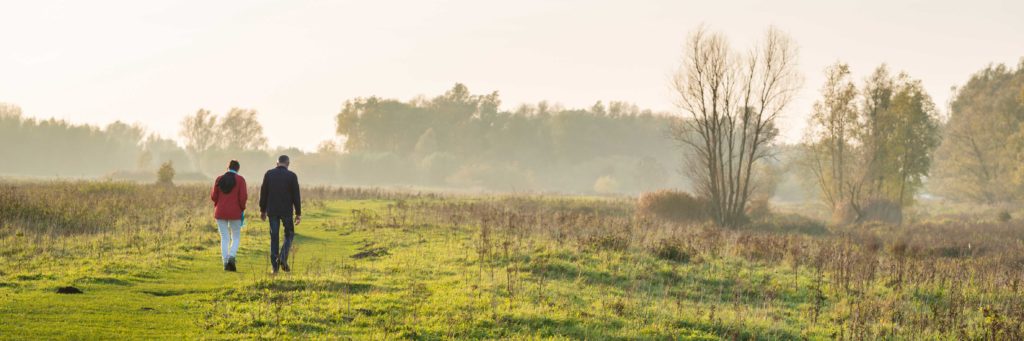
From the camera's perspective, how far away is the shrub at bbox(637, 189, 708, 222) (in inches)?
1532

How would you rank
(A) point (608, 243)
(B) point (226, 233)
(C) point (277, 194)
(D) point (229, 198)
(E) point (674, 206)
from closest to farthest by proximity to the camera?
(C) point (277, 194)
(D) point (229, 198)
(B) point (226, 233)
(A) point (608, 243)
(E) point (674, 206)

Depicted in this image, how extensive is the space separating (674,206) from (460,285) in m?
27.7

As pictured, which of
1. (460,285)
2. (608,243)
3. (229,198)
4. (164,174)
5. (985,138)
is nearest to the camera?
(460,285)

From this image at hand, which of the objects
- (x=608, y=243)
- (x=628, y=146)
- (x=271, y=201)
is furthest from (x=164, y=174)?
(x=628, y=146)

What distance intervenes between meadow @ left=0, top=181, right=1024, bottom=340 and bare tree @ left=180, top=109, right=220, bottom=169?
101713 mm

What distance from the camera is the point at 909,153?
4938 cm

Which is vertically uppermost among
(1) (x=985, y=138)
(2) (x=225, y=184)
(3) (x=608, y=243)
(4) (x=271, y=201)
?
(1) (x=985, y=138)

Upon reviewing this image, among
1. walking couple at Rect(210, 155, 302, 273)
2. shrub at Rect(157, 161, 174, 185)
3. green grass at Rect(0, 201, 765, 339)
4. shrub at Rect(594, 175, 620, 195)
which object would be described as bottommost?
green grass at Rect(0, 201, 765, 339)

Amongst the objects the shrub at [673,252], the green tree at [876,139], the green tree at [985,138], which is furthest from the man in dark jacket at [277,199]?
the green tree at [985,138]

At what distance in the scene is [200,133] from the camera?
4761 inches

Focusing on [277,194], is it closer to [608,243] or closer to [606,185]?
[608,243]

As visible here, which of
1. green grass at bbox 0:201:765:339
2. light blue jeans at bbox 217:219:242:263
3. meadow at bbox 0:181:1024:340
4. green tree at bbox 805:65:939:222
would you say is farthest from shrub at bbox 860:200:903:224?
light blue jeans at bbox 217:219:242:263

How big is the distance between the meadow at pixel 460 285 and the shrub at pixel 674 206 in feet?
47.5

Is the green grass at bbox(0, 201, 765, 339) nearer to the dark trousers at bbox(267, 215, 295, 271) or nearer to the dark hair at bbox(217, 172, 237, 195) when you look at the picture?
the dark trousers at bbox(267, 215, 295, 271)
